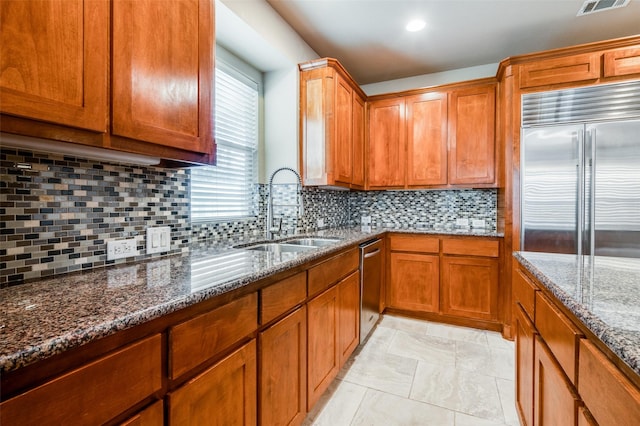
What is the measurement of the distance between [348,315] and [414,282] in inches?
48.7

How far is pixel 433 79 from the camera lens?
3.52m

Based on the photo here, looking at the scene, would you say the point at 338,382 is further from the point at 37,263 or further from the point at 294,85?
the point at 294,85

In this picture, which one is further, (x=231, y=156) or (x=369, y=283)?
(x=369, y=283)

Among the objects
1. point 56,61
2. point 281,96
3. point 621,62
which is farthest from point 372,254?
point 621,62

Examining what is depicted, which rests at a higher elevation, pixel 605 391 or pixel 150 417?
pixel 605 391

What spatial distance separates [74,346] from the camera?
611 millimetres

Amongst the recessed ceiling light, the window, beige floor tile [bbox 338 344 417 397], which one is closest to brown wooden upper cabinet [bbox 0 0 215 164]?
the window

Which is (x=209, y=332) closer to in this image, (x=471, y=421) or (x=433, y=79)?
(x=471, y=421)

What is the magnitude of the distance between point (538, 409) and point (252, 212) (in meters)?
2.15

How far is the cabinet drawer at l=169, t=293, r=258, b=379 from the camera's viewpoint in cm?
84

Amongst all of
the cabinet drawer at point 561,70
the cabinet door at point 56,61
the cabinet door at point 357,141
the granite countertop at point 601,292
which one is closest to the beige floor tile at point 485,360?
the granite countertop at point 601,292

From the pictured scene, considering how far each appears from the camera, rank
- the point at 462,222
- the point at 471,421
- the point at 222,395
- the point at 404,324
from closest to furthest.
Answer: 1. the point at 222,395
2. the point at 471,421
3. the point at 404,324
4. the point at 462,222

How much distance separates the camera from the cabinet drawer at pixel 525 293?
4.06 ft

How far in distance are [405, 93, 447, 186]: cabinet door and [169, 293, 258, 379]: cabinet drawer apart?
262 cm
